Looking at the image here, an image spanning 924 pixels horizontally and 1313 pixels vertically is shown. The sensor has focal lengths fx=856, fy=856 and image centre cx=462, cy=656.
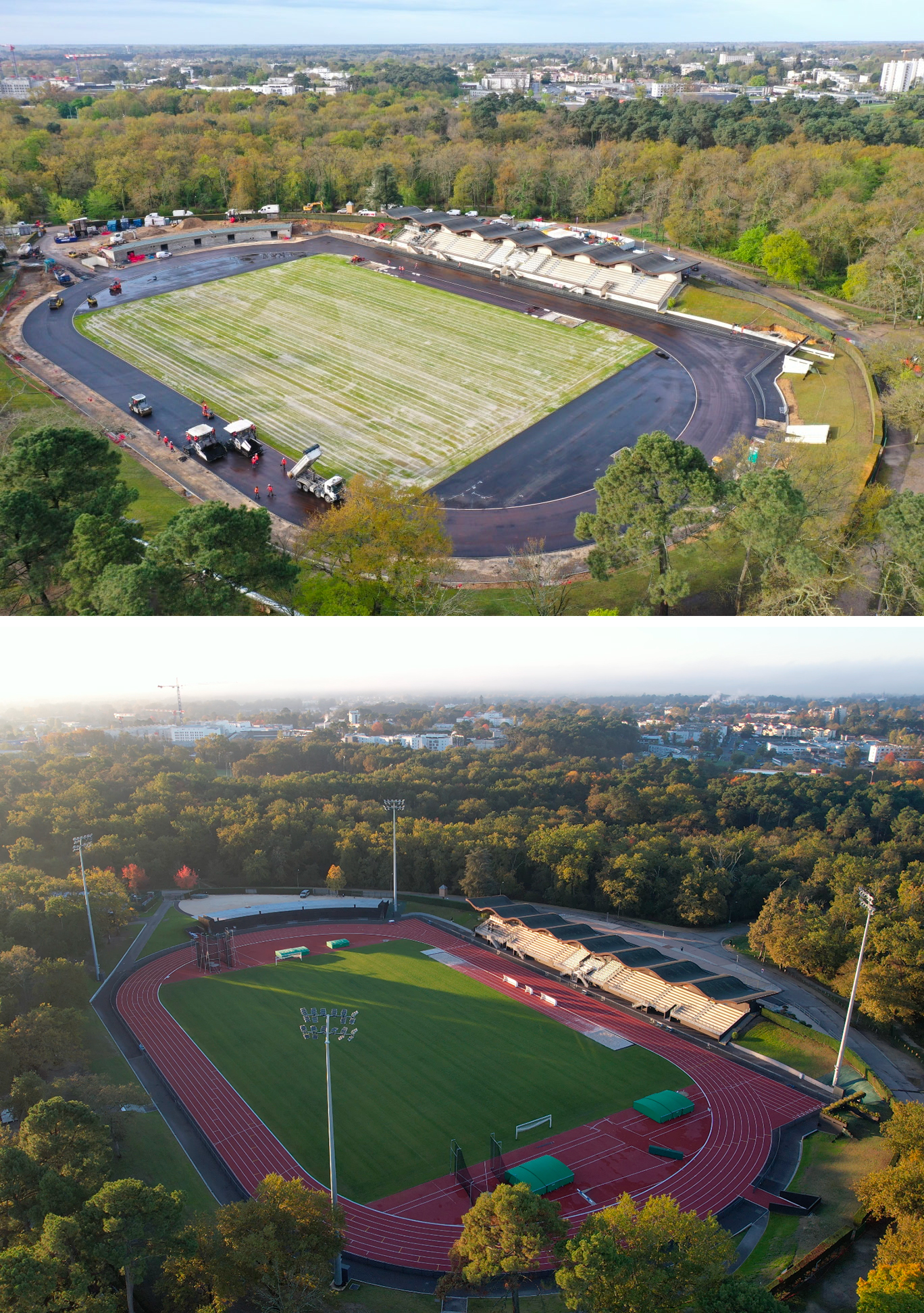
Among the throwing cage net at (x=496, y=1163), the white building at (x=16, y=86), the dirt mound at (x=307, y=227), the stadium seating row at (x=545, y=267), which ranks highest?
the white building at (x=16, y=86)

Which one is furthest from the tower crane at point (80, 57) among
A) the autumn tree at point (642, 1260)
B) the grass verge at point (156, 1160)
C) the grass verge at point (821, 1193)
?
the autumn tree at point (642, 1260)

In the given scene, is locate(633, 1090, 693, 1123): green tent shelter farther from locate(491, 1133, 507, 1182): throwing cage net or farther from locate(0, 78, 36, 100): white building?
locate(0, 78, 36, 100): white building

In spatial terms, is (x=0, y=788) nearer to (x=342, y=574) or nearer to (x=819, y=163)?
(x=342, y=574)

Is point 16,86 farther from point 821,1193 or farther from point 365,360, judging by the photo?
point 821,1193

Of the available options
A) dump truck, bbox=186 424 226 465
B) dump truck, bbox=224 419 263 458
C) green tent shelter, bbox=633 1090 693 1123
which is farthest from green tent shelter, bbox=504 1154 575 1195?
dump truck, bbox=186 424 226 465

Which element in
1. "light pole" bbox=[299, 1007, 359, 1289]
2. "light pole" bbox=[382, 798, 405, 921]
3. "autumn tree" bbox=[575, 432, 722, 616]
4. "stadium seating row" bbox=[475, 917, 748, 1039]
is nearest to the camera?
"light pole" bbox=[299, 1007, 359, 1289]

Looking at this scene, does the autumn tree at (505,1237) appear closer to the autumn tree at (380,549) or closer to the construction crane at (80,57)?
the autumn tree at (380,549)
